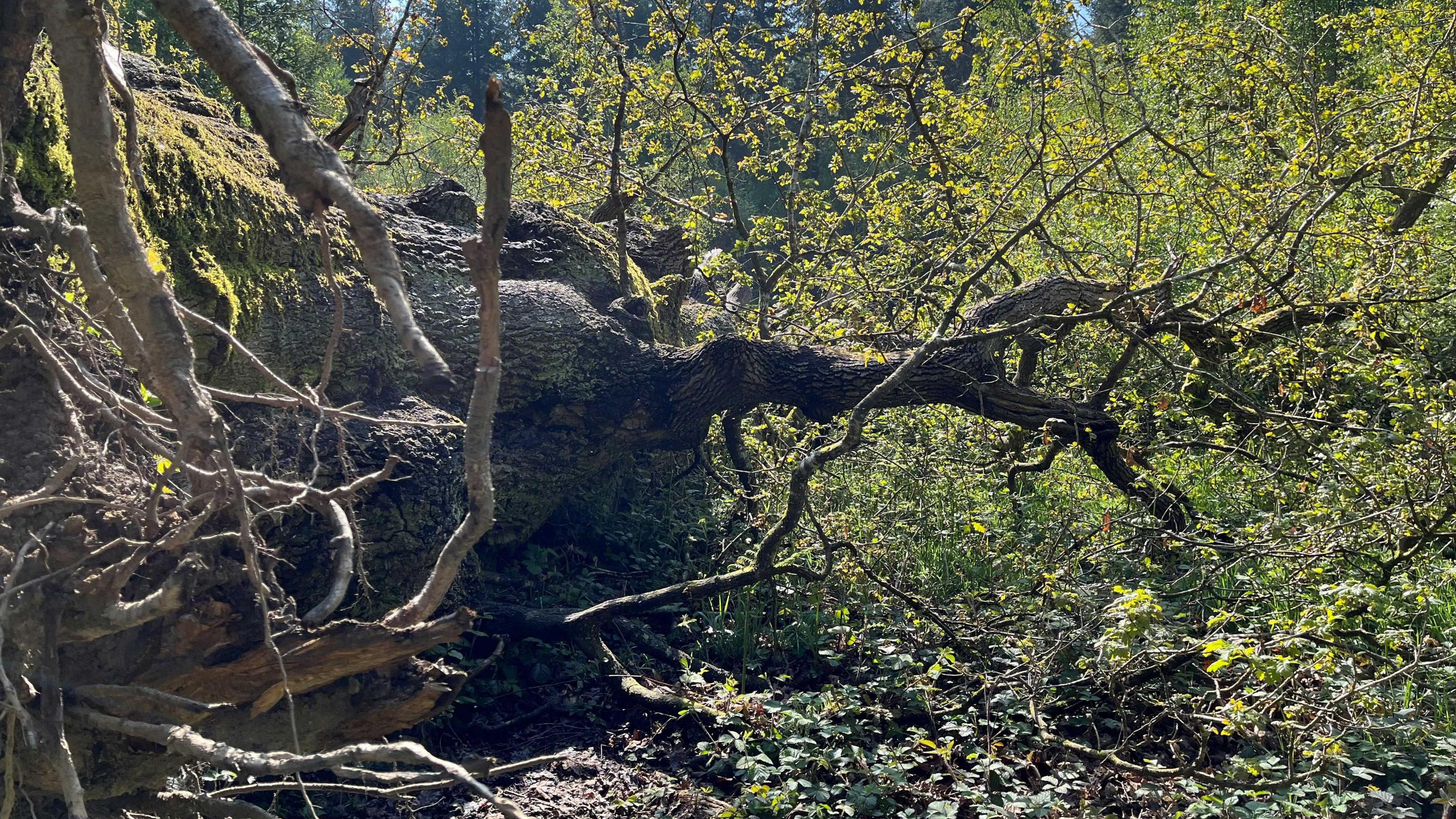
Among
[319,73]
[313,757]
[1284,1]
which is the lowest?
[313,757]

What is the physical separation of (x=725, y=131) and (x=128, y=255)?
493 cm

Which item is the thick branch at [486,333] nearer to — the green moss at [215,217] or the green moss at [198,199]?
the green moss at [198,199]

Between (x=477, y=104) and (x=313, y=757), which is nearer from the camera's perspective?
(x=313, y=757)

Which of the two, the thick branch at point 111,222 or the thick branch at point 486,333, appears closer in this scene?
the thick branch at point 486,333

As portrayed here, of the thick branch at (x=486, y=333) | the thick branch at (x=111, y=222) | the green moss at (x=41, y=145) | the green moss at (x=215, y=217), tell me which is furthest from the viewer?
the green moss at (x=215, y=217)

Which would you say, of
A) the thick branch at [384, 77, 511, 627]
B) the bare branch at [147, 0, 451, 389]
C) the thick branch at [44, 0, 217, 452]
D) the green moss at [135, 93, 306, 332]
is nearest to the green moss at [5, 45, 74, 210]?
the green moss at [135, 93, 306, 332]

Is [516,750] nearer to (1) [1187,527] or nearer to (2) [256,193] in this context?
(2) [256,193]

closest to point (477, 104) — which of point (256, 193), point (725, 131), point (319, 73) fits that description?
point (319, 73)

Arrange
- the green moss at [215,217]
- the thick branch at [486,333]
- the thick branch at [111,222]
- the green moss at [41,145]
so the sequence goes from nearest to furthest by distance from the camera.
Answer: the thick branch at [486,333] < the thick branch at [111,222] < the green moss at [41,145] < the green moss at [215,217]

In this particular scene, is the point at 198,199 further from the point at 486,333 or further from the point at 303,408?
the point at 486,333

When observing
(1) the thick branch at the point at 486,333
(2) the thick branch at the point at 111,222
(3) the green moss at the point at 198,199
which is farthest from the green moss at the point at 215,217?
(1) the thick branch at the point at 486,333

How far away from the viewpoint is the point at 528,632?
490cm

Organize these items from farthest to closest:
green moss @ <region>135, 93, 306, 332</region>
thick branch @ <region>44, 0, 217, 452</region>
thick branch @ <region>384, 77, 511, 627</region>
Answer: green moss @ <region>135, 93, 306, 332</region>, thick branch @ <region>44, 0, 217, 452</region>, thick branch @ <region>384, 77, 511, 627</region>

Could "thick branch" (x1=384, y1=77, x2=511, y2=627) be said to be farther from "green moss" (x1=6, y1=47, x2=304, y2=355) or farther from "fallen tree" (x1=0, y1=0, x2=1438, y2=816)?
"green moss" (x1=6, y1=47, x2=304, y2=355)
